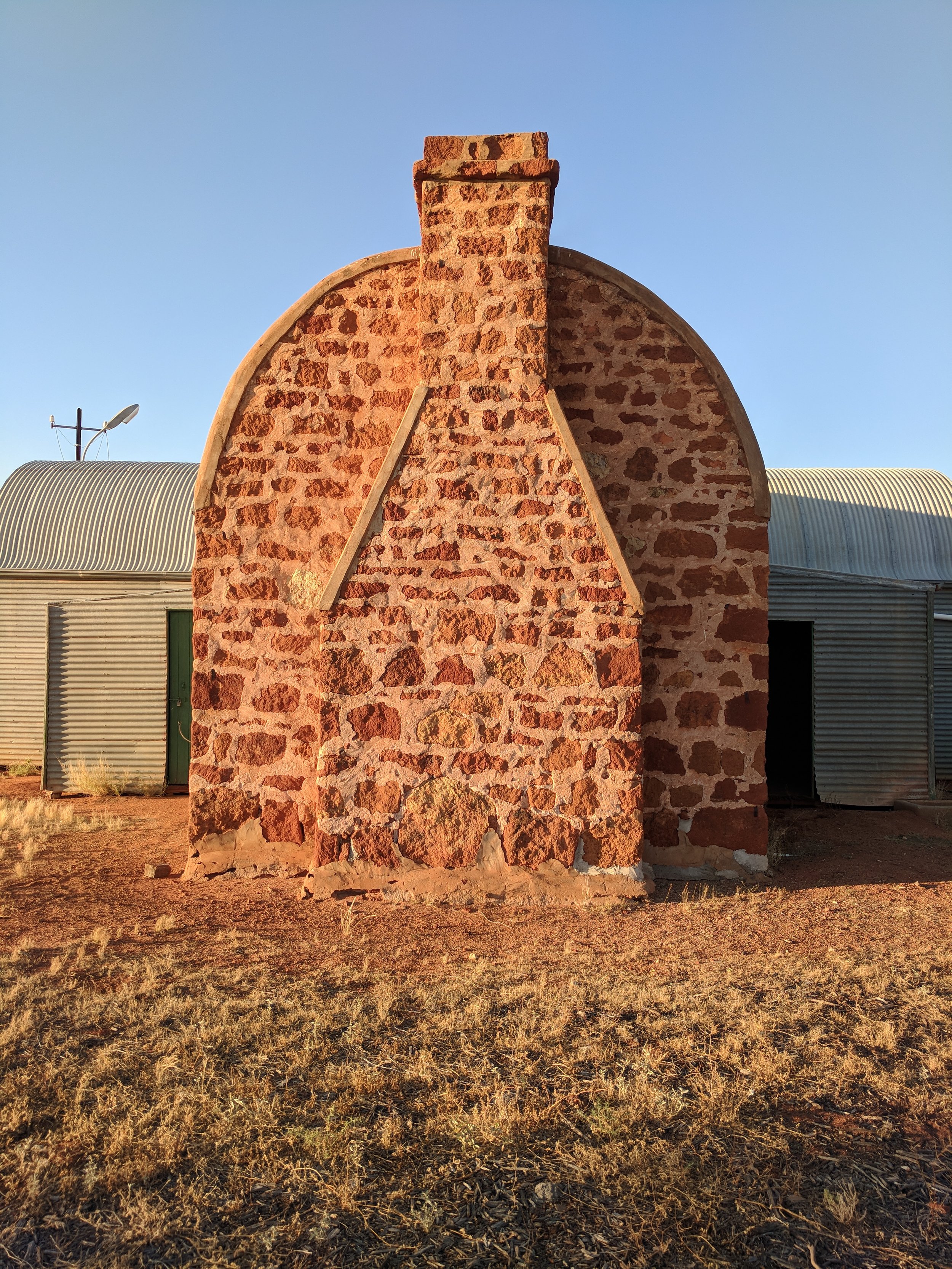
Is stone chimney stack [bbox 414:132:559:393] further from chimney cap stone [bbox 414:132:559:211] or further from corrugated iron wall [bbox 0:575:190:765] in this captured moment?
corrugated iron wall [bbox 0:575:190:765]

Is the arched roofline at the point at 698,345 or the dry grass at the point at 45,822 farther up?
the arched roofline at the point at 698,345

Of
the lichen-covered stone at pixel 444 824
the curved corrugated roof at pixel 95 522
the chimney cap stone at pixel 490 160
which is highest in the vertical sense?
the chimney cap stone at pixel 490 160

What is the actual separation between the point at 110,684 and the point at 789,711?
9255 millimetres

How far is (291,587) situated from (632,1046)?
435 cm

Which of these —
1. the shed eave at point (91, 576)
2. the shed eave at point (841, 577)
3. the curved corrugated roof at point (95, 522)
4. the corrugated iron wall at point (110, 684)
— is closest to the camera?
the shed eave at point (841, 577)

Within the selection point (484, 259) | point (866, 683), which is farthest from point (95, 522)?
point (866, 683)

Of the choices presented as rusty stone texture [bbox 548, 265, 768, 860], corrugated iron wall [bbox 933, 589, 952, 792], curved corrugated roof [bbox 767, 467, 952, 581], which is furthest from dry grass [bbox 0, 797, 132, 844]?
corrugated iron wall [bbox 933, 589, 952, 792]

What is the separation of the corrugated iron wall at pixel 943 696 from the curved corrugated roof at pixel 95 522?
10397 millimetres

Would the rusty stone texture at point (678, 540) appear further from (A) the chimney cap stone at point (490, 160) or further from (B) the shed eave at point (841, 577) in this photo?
(B) the shed eave at point (841, 577)

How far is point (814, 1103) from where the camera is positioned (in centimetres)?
334

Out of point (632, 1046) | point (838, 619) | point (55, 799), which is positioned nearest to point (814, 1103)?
point (632, 1046)

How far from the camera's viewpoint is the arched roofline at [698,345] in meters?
7.06

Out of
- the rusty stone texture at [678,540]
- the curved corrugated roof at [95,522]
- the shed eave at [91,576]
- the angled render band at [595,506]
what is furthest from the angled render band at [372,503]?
the curved corrugated roof at [95,522]

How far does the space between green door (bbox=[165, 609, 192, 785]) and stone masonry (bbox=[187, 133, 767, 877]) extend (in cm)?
541
